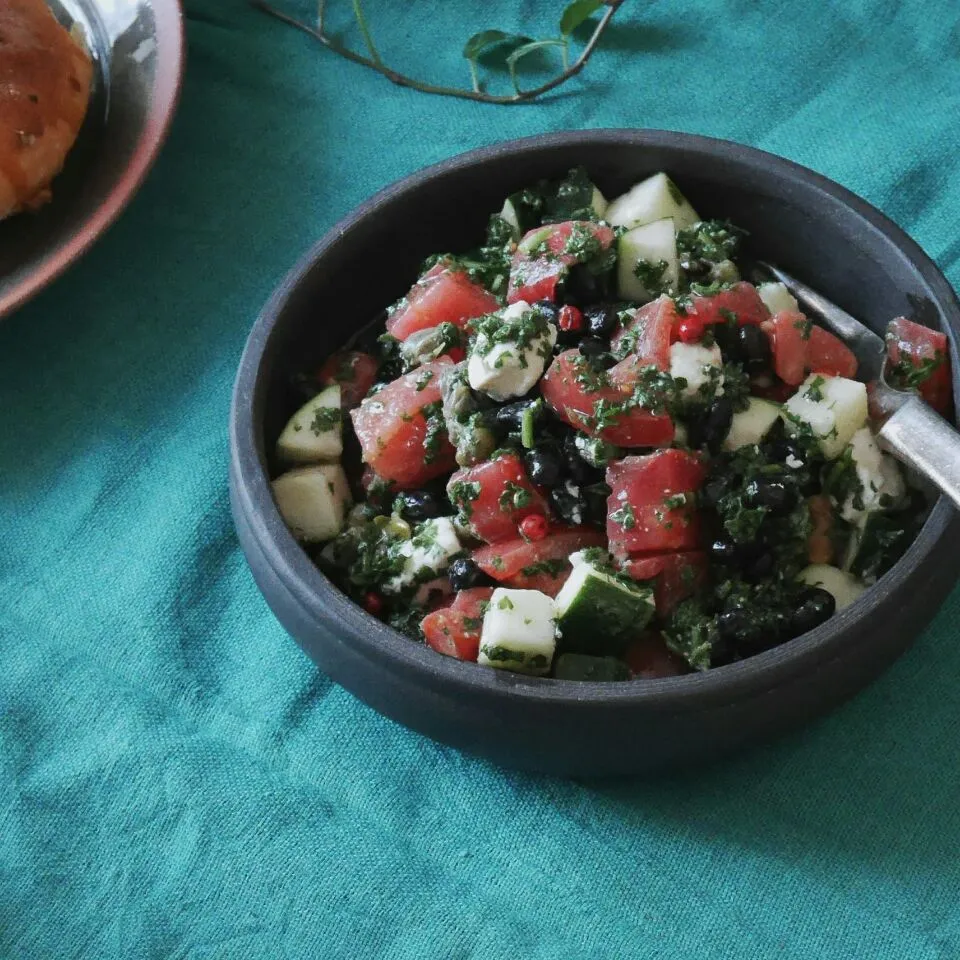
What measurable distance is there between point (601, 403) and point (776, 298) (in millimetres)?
342

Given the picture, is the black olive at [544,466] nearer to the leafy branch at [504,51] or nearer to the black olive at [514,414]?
the black olive at [514,414]

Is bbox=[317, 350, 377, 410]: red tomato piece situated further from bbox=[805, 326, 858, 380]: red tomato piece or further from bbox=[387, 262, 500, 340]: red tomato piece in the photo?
bbox=[805, 326, 858, 380]: red tomato piece

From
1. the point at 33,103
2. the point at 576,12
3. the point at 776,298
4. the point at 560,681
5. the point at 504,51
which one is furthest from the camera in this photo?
the point at 504,51

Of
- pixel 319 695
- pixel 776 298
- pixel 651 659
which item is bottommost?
pixel 319 695

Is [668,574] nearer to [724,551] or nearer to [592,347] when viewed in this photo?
[724,551]

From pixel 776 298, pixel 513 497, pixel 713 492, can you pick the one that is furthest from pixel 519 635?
pixel 776 298

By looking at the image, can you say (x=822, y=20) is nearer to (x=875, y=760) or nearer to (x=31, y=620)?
(x=875, y=760)

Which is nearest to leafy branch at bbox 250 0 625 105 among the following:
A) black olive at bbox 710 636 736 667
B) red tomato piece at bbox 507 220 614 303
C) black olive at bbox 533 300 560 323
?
red tomato piece at bbox 507 220 614 303

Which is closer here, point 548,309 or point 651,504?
point 651,504

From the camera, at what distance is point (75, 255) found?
181 cm

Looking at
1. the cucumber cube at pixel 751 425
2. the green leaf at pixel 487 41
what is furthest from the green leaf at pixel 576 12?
the cucumber cube at pixel 751 425

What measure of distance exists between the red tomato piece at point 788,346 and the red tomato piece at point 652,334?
0.13 meters

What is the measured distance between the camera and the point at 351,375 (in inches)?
63.8

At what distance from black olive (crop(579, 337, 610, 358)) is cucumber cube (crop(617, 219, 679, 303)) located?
132mm
